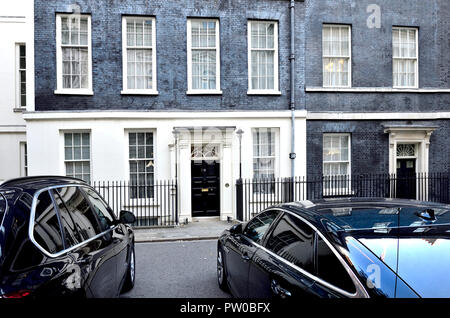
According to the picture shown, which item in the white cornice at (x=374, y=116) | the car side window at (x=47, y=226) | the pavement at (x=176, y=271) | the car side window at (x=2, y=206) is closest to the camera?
the car side window at (x=2, y=206)

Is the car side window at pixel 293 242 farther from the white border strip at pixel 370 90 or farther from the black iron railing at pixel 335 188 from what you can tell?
the white border strip at pixel 370 90

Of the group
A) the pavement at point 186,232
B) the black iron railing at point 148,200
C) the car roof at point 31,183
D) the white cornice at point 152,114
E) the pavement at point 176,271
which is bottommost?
the pavement at point 186,232

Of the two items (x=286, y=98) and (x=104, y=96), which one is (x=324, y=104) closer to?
(x=286, y=98)

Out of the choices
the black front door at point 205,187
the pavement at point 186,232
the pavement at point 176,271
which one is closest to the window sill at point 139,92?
the black front door at point 205,187

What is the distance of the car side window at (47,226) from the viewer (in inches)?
113

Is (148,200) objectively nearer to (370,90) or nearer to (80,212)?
(80,212)

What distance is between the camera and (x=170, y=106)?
1285 cm

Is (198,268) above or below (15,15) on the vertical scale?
below

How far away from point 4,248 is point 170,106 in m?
10.7

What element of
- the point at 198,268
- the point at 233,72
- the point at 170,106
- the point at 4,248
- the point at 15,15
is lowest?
the point at 198,268

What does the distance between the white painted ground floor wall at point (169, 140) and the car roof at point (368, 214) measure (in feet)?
30.1
